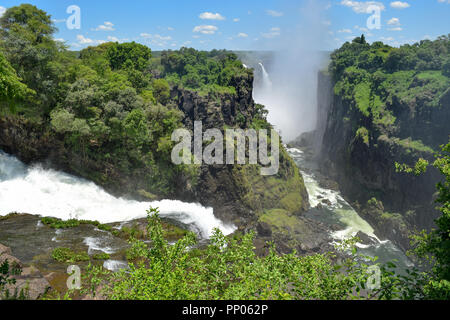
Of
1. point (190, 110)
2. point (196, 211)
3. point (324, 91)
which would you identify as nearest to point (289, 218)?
point (196, 211)

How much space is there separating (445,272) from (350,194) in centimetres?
4565

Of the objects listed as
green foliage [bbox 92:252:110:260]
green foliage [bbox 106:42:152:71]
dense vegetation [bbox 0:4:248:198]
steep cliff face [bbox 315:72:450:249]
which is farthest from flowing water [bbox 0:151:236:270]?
steep cliff face [bbox 315:72:450:249]

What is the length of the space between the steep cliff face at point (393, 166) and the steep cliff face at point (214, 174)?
975 centimetres

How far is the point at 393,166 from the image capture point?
46.5 meters

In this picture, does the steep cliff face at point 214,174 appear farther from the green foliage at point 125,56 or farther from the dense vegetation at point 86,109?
the green foliage at point 125,56

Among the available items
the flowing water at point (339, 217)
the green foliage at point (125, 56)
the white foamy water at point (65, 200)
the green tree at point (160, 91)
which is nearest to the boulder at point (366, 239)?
the flowing water at point (339, 217)

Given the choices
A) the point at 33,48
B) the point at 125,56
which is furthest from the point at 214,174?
the point at 33,48

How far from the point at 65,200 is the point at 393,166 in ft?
135

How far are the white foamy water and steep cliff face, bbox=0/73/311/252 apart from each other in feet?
4.30

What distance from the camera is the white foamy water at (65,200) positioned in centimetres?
2842

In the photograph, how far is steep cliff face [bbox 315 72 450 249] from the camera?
42594 millimetres

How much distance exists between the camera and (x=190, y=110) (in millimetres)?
50156

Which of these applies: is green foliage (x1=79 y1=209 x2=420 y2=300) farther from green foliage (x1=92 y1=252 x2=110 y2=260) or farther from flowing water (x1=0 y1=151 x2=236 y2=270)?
green foliage (x1=92 y1=252 x2=110 y2=260)
